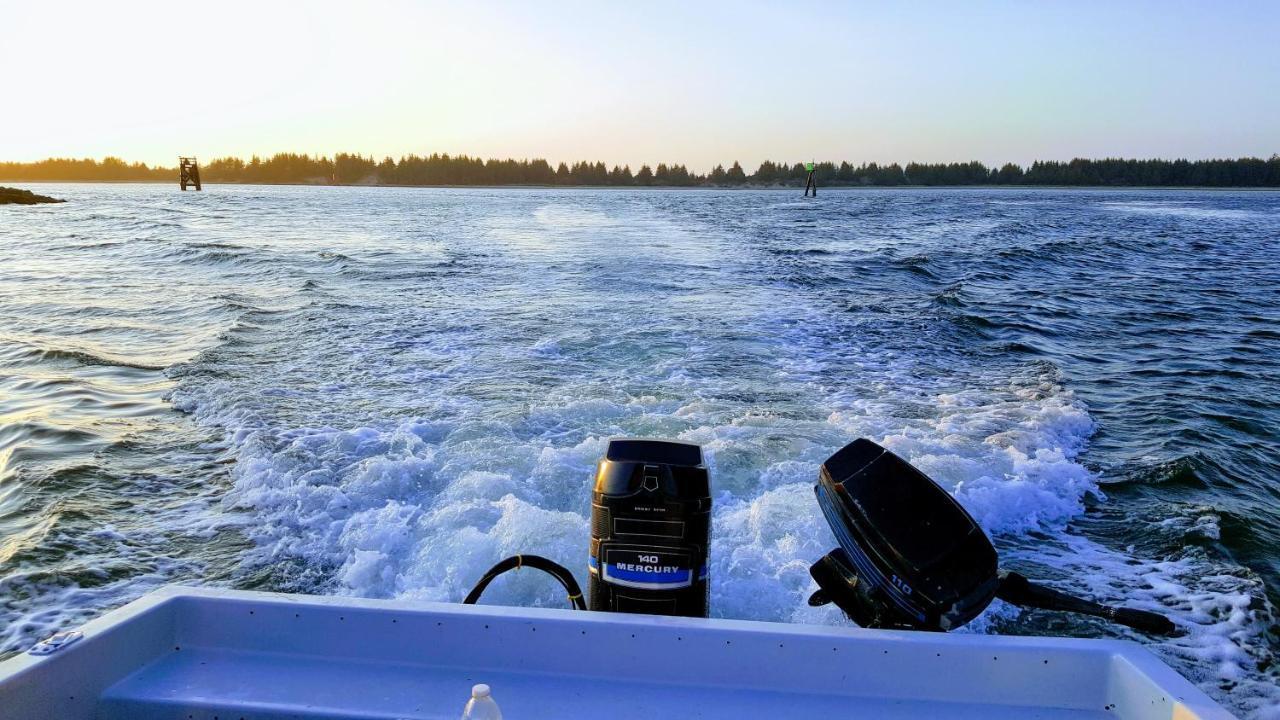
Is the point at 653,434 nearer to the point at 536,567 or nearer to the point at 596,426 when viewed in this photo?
the point at 596,426

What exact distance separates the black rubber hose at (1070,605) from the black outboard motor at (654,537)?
86cm

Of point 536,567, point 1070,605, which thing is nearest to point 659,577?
point 536,567

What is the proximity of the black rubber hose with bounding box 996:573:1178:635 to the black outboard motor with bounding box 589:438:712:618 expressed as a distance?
86cm

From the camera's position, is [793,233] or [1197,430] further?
[793,233]

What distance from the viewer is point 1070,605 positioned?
229 cm

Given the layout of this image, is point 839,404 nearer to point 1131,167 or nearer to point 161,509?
point 161,509

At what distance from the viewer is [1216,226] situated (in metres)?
27.3

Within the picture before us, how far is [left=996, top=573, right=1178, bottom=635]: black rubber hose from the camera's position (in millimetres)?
2178

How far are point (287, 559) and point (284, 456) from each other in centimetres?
125

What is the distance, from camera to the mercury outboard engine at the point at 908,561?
90.4 inches

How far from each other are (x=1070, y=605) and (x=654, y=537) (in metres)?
1.15

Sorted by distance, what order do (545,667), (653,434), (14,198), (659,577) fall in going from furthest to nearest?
(14,198) < (653,434) < (659,577) < (545,667)

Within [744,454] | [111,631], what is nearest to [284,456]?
[744,454]

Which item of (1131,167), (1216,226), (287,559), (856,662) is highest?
(1131,167)
